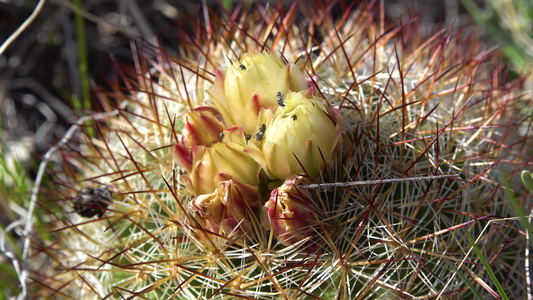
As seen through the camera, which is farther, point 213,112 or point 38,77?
point 38,77

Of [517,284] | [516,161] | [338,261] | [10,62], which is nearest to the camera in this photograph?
[338,261]

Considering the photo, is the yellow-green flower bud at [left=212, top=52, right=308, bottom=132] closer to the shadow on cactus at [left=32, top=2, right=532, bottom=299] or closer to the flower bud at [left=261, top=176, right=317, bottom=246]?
the shadow on cactus at [left=32, top=2, right=532, bottom=299]

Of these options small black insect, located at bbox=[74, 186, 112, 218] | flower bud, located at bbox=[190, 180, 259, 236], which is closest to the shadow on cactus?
flower bud, located at bbox=[190, 180, 259, 236]

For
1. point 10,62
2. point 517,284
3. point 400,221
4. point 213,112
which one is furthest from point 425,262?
point 10,62

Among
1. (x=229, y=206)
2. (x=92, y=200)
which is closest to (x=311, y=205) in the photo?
(x=229, y=206)

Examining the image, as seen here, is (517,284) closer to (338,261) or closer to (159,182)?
(338,261)

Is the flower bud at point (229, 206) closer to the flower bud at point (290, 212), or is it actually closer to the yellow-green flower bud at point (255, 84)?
the flower bud at point (290, 212)

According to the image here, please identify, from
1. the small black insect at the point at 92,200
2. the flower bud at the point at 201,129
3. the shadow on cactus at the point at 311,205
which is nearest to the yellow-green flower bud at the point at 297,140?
the shadow on cactus at the point at 311,205
